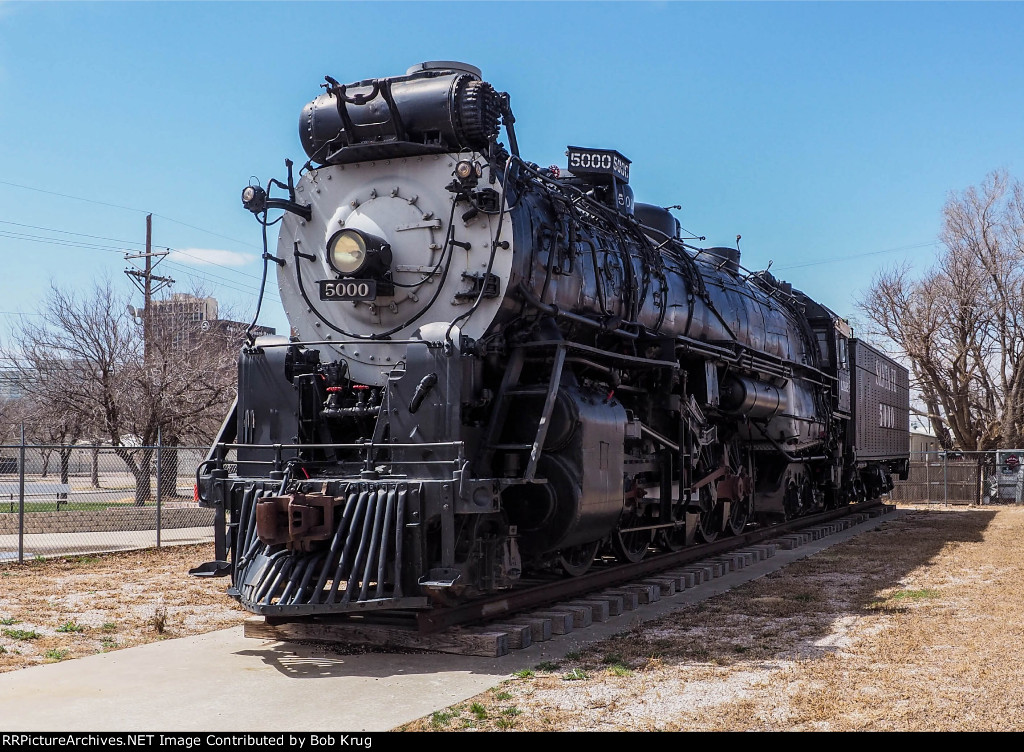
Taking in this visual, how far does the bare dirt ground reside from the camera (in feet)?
18.2

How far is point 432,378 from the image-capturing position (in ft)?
24.3

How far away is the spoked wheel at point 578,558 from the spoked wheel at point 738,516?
191 inches

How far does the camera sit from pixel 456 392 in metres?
7.38

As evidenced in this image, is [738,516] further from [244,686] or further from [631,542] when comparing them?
[244,686]

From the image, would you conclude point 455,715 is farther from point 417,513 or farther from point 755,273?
point 755,273

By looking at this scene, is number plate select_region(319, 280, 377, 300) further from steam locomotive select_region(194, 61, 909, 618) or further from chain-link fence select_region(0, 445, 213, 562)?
chain-link fence select_region(0, 445, 213, 562)

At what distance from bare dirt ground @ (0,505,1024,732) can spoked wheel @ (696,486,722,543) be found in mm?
1221

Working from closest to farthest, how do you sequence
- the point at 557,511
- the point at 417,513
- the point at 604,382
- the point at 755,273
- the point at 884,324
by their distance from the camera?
the point at 417,513 < the point at 557,511 < the point at 604,382 < the point at 755,273 < the point at 884,324

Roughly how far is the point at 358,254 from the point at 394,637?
3.17m

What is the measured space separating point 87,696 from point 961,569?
1044 centimetres

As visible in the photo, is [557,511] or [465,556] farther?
[557,511]

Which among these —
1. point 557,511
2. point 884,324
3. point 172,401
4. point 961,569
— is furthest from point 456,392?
point 884,324

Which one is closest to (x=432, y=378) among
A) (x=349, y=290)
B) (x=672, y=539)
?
(x=349, y=290)

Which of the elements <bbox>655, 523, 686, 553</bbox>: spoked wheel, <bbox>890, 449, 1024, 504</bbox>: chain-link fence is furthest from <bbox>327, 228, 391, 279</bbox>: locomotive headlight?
<bbox>890, 449, 1024, 504</bbox>: chain-link fence
